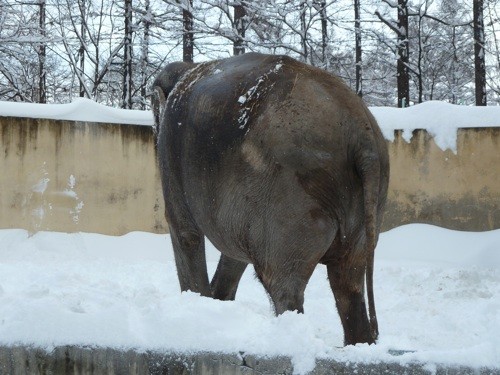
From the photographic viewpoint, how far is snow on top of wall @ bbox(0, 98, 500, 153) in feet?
35.6

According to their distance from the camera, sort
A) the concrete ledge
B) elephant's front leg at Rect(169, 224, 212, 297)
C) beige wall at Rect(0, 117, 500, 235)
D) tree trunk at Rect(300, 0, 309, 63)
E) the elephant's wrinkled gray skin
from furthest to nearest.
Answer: tree trunk at Rect(300, 0, 309, 63), beige wall at Rect(0, 117, 500, 235), elephant's front leg at Rect(169, 224, 212, 297), the elephant's wrinkled gray skin, the concrete ledge

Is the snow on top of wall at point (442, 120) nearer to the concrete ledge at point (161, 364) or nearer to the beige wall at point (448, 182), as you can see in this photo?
the beige wall at point (448, 182)

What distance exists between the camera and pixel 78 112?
11.1m

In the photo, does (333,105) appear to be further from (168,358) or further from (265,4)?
(265,4)

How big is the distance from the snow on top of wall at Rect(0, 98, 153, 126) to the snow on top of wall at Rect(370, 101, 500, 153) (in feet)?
12.3

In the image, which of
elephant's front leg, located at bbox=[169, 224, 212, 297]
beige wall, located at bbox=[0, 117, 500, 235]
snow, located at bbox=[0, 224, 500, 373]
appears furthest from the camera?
beige wall, located at bbox=[0, 117, 500, 235]

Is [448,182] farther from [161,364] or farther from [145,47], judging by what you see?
[145,47]

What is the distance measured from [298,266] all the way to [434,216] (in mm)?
7565

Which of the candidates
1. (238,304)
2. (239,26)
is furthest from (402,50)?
(238,304)

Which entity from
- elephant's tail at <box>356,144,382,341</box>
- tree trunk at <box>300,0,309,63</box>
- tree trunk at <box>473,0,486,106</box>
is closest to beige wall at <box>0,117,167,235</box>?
tree trunk at <box>300,0,309,63</box>

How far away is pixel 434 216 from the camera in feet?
35.7

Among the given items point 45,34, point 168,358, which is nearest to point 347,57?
point 45,34

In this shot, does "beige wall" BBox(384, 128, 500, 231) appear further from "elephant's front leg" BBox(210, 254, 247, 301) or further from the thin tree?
the thin tree

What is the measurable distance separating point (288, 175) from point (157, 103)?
85.7 inches
